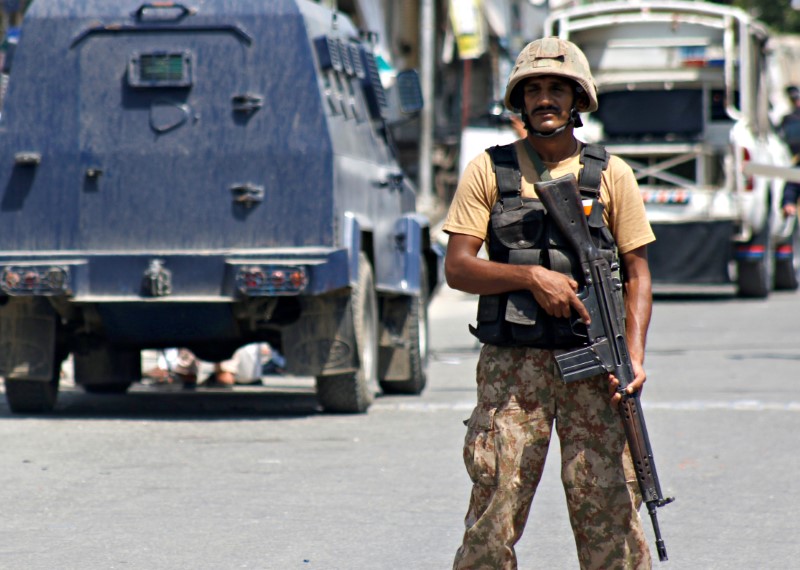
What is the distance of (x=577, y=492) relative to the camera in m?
4.73

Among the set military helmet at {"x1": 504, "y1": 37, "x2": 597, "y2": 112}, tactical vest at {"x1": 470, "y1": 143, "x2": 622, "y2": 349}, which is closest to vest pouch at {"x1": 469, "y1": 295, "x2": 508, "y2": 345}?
tactical vest at {"x1": 470, "y1": 143, "x2": 622, "y2": 349}

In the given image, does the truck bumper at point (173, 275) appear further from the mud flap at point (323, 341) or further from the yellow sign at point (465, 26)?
the yellow sign at point (465, 26)

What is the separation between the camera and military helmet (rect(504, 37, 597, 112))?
471 centimetres

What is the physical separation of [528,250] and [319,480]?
3.38m

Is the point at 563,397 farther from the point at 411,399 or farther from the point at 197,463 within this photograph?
the point at 411,399

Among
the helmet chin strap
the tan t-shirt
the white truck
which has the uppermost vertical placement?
the white truck

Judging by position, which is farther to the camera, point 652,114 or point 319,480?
point 652,114

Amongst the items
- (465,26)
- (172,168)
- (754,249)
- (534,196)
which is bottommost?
(534,196)

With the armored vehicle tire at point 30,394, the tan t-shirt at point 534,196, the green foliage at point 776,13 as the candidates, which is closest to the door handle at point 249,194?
the armored vehicle tire at point 30,394

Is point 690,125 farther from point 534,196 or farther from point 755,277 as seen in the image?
point 534,196

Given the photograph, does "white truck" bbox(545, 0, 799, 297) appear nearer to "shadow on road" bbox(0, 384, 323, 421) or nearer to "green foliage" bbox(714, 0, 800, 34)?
"shadow on road" bbox(0, 384, 323, 421)

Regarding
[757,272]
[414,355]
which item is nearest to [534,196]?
[414,355]

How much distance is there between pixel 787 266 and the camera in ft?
71.7

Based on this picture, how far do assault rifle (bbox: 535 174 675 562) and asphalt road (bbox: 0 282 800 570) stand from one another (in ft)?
4.87
